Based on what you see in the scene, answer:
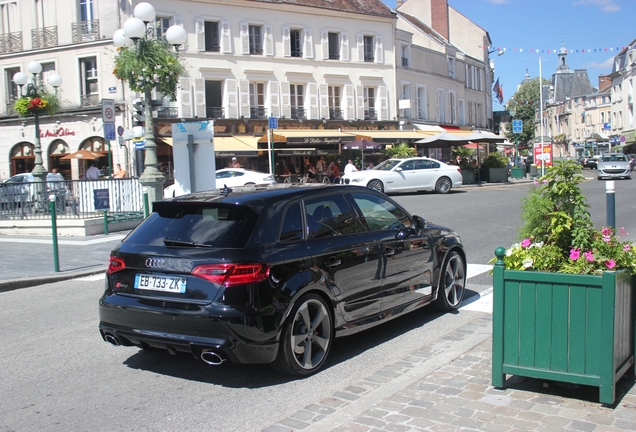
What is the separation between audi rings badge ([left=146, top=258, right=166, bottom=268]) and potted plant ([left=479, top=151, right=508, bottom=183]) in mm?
32614

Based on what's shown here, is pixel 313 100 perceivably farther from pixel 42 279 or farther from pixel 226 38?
pixel 42 279

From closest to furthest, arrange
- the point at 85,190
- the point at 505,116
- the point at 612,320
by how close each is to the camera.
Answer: the point at 612,320, the point at 85,190, the point at 505,116

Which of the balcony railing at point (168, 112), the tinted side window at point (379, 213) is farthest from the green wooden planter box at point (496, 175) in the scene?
the tinted side window at point (379, 213)

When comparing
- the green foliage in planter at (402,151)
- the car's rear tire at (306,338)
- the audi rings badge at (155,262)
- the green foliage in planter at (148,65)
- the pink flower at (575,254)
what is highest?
the green foliage in planter at (148,65)

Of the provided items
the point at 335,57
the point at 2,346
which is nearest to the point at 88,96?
the point at 335,57

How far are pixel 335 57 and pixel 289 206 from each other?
116 ft

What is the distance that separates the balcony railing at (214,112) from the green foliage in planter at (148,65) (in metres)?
18.3

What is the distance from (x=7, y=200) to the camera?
53.3ft

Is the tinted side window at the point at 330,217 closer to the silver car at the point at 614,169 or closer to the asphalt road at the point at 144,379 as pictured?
the asphalt road at the point at 144,379

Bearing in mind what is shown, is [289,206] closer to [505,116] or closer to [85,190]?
[85,190]

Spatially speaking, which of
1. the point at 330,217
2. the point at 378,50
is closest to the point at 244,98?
the point at 378,50

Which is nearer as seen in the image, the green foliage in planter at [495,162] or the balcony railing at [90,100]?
the balcony railing at [90,100]

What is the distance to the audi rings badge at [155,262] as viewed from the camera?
4876 millimetres

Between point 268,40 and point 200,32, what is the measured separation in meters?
4.20
